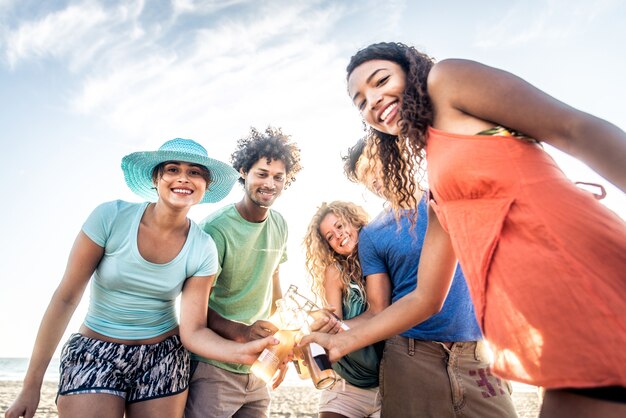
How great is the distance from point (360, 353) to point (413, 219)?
1.11 meters

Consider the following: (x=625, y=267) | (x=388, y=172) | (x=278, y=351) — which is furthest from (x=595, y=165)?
(x=278, y=351)

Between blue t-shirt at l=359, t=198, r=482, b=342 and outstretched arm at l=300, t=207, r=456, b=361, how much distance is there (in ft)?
2.33

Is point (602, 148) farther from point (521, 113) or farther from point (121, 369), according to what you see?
point (121, 369)

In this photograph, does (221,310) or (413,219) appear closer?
(413,219)

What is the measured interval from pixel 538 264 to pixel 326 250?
3362 millimetres

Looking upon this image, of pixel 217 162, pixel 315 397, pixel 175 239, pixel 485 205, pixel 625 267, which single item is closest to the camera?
pixel 625 267

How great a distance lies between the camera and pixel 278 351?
9.36ft

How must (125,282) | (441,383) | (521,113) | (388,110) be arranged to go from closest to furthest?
(521,113) → (388,110) → (441,383) → (125,282)

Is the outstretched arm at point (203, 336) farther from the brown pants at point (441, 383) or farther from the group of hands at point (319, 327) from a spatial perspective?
the brown pants at point (441, 383)

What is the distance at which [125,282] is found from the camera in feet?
10.5

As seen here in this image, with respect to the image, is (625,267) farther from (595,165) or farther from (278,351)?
(278,351)

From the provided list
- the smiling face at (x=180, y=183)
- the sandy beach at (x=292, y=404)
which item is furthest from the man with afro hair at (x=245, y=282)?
the sandy beach at (x=292, y=404)

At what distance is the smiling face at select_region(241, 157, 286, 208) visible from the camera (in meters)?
4.45

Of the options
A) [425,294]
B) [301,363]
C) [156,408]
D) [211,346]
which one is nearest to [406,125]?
[425,294]
